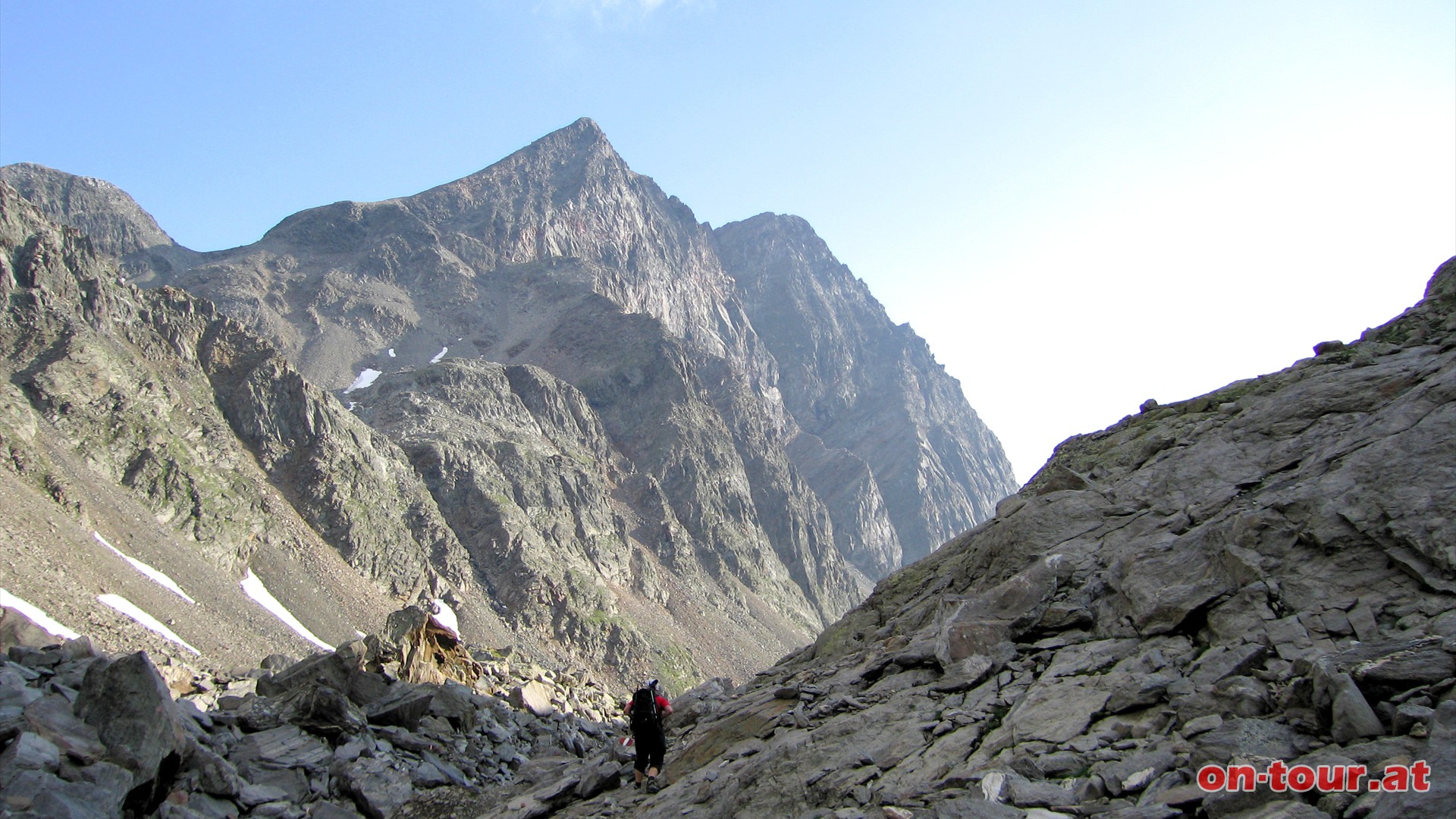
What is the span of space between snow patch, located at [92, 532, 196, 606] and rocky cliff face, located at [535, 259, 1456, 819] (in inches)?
2598

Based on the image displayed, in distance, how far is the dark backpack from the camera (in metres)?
16.5

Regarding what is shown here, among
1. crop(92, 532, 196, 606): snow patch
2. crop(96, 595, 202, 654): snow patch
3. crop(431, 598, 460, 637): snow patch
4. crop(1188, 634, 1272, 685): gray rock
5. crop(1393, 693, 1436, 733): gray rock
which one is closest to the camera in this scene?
crop(1393, 693, 1436, 733): gray rock

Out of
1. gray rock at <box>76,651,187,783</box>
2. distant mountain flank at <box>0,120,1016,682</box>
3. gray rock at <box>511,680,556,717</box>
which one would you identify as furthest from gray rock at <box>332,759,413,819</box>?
distant mountain flank at <box>0,120,1016,682</box>

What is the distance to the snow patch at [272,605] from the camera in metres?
74.6

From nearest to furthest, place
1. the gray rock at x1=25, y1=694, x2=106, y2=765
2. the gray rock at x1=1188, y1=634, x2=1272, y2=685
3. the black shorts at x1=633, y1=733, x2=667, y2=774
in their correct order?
the gray rock at x1=1188, y1=634, x2=1272, y2=685 < the gray rock at x1=25, y1=694, x2=106, y2=765 < the black shorts at x1=633, y1=733, x2=667, y2=774

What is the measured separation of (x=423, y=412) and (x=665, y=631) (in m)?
52.9

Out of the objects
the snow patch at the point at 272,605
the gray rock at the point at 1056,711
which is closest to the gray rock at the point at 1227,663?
the gray rock at the point at 1056,711

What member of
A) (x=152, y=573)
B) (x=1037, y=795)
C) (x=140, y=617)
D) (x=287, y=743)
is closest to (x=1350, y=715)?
(x=1037, y=795)

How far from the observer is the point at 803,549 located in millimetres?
188125

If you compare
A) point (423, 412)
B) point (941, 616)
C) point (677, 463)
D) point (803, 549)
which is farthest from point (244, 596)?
point (803, 549)

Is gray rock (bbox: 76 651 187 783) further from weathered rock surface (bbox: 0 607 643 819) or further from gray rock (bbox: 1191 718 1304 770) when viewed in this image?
gray rock (bbox: 1191 718 1304 770)

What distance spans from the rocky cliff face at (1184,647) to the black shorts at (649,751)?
1.51 ft

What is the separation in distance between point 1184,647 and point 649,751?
10.2 meters

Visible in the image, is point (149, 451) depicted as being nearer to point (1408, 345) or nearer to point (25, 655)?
point (25, 655)
